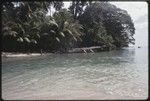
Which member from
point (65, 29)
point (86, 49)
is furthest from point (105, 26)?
point (65, 29)

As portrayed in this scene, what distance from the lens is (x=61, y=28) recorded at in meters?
24.6

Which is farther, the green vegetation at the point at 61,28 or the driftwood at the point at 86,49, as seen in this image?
the driftwood at the point at 86,49

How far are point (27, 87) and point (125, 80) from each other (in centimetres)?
353

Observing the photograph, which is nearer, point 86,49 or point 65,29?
point 65,29

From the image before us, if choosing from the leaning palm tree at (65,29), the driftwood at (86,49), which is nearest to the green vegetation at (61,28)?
the leaning palm tree at (65,29)

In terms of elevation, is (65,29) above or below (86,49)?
above

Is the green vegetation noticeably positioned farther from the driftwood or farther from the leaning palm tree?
the driftwood

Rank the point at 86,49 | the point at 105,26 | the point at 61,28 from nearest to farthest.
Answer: the point at 61,28, the point at 86,49, the point at 105,26

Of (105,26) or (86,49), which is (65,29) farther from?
(105,26)

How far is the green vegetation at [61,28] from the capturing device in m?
20.1

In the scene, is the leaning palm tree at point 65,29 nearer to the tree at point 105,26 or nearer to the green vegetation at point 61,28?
the green vegetation at point 61,28

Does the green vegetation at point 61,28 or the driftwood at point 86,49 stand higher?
the green vegetation at point 61,28

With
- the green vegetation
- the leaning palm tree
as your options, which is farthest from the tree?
the leaning palm tree

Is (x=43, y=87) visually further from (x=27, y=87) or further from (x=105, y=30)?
(x=105, y=30)
